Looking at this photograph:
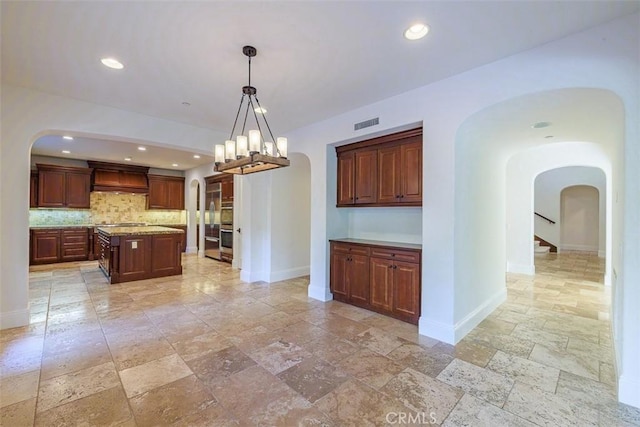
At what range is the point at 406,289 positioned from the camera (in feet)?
11.5

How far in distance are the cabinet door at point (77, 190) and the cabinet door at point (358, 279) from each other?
7.91 metres

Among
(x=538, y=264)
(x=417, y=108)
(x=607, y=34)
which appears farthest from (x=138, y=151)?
(x=538, y=264)

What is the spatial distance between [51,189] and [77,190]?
51 cm

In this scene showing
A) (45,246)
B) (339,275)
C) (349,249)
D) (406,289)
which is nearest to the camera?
(406,289)

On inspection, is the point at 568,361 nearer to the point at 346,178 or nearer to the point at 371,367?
the point at 371,367

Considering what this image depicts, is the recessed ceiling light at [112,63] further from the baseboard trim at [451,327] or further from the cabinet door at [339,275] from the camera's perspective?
the baseboard trim at [451,327]

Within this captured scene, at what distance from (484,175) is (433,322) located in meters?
2.02

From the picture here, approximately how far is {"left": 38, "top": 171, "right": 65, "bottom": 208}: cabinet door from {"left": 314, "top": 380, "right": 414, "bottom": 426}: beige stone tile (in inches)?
351

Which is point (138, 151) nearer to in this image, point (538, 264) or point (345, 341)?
point (345, 341)

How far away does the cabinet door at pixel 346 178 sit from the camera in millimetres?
4254

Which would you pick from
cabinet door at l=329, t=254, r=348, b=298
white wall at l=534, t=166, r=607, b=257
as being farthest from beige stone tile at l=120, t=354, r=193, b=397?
white wall at l=534, t=166, r=607, b=257

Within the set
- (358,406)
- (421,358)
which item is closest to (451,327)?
(421,358)

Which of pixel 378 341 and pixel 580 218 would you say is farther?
pixel 580 218

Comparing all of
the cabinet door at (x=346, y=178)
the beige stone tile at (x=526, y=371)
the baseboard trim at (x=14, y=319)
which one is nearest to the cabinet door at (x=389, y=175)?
the cabinet door at (x=346, y=178)
